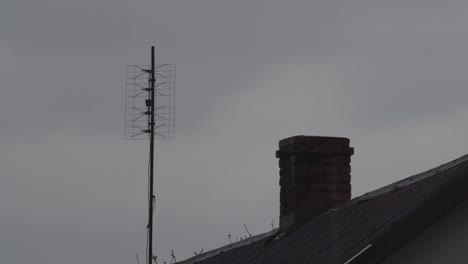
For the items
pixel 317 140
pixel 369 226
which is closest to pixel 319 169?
pixel 317 140

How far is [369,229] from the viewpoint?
15344mm

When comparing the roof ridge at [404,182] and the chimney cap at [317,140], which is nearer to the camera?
the roof ridge at [404,182]

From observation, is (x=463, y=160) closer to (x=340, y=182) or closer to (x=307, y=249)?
(x=307, y=249)

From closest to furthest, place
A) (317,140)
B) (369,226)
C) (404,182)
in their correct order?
(369,226) → (404,182) → (317,140)

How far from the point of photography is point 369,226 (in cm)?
1556

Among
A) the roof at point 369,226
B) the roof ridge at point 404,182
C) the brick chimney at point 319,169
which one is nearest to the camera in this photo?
the roof at point 369,226

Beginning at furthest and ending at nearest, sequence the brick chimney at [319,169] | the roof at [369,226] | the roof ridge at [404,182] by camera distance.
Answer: the brick chimney at [319,169] < the roof ridge at [404,182] < the roof at [369,226]

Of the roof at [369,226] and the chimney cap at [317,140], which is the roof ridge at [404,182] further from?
the chimney cap at [317,140]

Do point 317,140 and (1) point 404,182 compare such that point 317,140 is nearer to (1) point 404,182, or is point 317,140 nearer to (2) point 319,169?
(2) point 319,169

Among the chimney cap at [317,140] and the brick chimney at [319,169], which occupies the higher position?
the chimney cap at [317,140]

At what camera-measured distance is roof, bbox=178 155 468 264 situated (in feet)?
46.8

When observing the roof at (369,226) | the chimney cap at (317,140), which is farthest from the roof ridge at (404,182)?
the chimney cap at (317,140)

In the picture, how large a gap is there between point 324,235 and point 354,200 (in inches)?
68.5

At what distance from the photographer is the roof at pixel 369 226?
14250 mm
